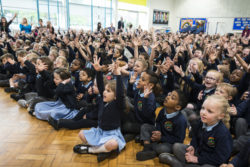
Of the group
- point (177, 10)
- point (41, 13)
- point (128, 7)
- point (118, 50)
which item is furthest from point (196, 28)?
point (118, 50)

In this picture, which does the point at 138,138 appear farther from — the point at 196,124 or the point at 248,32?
the point at 248,32

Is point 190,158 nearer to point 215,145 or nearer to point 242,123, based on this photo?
point 215,145

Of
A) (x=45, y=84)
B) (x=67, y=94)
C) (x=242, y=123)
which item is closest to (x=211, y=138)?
(x=242, y=123)

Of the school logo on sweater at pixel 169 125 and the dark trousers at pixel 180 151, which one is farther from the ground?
the school logo on sweater at pixel 169 125

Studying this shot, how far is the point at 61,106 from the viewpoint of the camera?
2.48 metres

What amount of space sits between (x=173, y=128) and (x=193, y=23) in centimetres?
1447

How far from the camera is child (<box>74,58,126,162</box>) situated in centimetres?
172

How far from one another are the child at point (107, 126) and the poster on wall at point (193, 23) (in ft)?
46.2

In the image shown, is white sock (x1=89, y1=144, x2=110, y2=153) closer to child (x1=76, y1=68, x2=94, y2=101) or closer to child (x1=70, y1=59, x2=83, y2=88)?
child (x1=76, y1=68, x2=94, y2=101)

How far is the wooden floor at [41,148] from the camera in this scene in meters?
1.69

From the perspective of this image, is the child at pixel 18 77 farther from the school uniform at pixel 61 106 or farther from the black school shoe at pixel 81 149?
the black school shoe at pixel 81 149

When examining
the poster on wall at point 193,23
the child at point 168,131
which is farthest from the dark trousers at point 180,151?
the poster on wall at point 193,23

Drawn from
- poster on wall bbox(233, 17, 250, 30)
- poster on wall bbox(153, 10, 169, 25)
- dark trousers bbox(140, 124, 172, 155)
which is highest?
poster on wall bbox(153, 10, 169, 25)

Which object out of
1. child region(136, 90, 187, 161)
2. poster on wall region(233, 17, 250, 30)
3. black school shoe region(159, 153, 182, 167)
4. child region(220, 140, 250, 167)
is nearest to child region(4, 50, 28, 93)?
child region(136, 90, 187, 161)
